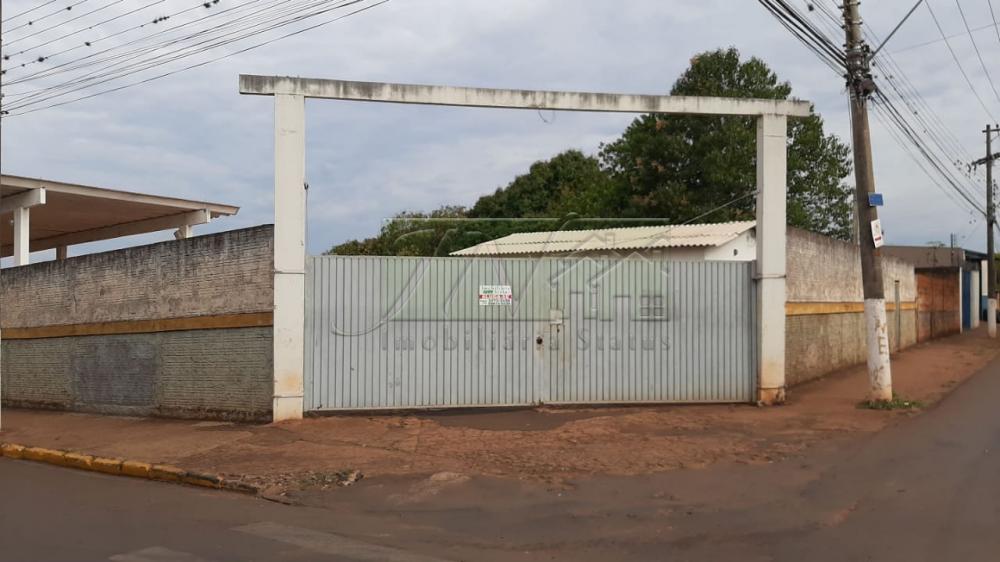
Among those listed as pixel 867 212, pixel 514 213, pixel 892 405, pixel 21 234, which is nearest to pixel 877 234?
pixel 867 212

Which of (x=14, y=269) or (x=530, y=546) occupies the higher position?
(x=14, y=269)

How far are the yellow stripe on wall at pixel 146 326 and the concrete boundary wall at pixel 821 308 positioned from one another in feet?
27.0

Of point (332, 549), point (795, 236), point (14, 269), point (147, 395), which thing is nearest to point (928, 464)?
point (332, 549)

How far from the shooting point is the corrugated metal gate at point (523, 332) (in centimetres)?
1132

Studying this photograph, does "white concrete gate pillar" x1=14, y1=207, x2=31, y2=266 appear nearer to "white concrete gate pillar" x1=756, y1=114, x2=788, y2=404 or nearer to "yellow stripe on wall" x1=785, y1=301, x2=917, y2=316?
"white concrete gate pillar" x1=756, y1=114, x2=788, y2=404

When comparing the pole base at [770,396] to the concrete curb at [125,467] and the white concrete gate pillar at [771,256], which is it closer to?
the white concrete gate pillar at [771,256]

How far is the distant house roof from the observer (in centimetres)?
2036

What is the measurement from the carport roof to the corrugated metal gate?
29.4 feet

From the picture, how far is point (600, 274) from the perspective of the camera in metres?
11.9

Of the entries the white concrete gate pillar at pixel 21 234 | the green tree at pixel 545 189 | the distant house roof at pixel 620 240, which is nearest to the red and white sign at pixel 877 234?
the distant house roof at pixel 620 240

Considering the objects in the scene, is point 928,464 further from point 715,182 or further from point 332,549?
point 715,182

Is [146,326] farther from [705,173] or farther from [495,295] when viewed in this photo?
[705,173]

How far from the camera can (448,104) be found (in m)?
11.2

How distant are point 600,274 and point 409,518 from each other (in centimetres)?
569
